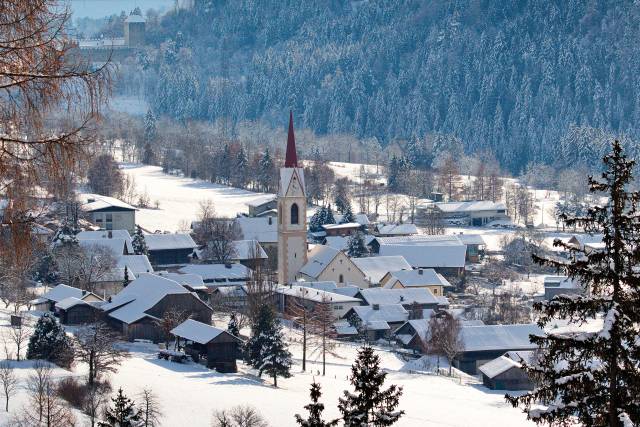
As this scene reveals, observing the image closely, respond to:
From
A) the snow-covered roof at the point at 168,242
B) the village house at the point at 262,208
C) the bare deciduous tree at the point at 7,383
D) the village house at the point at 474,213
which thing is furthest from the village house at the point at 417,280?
the village house at the point at 474,213

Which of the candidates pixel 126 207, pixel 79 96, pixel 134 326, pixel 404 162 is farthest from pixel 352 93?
pixel 79 96

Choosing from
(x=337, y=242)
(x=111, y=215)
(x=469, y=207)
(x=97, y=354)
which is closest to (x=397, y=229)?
(x=337, y=242)

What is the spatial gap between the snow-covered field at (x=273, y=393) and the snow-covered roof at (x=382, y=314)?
29.8ft

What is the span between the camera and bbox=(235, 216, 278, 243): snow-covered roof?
67.4 metres

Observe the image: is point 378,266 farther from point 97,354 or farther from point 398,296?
point 97,354

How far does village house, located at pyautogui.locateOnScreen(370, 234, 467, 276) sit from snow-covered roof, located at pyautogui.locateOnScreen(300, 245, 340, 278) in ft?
21.9

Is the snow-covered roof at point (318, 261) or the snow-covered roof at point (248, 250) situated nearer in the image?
the snow-covered roof at point (318, 261)

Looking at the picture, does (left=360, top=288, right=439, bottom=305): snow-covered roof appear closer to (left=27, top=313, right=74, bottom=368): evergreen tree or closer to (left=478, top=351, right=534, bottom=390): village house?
(left=478, top=351, right=534, bottom=390): village house

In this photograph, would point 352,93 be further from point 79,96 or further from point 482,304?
point 79,96

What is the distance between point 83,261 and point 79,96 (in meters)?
45.7

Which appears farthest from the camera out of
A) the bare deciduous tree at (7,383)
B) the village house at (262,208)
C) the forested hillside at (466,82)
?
the forested hillside at (466,82)

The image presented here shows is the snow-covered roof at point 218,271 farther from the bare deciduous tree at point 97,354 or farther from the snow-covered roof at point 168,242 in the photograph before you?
the bare deciduous tree at point 97,354

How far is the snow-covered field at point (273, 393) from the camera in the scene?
2998 cm

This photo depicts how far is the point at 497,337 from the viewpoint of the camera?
144 feet
